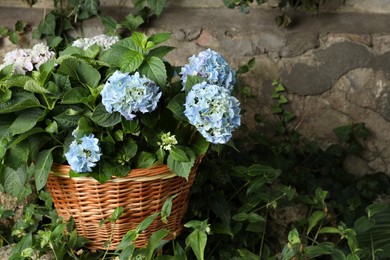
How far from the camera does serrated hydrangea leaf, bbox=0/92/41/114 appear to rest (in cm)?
174

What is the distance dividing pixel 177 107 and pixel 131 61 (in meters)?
0.20

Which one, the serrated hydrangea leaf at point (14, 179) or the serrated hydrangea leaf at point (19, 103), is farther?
the serrated hydrangea leaf at point (14, 179)

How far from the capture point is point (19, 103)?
174cm

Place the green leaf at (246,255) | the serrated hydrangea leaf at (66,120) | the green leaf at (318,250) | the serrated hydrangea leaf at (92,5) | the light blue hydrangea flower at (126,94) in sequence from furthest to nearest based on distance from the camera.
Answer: the serrated hydrangea leaf at (92,5) → the green leaf at (246,255) → the green leaf at (318,250) → the serrated hydrangea leaf at (66,120) → the light blue hydrangea flower at (126,94)

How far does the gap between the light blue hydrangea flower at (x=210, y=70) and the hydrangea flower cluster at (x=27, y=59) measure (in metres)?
0.53

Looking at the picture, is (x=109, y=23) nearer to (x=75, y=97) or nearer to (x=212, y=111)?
(x=75, y=97)

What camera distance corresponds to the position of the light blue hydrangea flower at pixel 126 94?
1675mm

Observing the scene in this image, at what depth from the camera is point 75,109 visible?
1821 mm

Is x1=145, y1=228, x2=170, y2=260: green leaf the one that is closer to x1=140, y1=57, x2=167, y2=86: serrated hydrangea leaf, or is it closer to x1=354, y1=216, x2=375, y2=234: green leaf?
x1=140, y1=57, x2=167, y2=86: serrated hydrangea leaf

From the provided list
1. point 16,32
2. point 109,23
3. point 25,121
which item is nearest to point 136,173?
point 25,121

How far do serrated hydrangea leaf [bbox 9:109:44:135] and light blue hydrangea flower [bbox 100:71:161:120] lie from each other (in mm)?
236

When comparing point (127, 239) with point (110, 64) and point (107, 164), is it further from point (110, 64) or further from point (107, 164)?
point (110, 64)

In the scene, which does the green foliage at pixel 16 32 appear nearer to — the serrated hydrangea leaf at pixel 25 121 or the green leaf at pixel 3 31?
the green leaf at pixel 3 31

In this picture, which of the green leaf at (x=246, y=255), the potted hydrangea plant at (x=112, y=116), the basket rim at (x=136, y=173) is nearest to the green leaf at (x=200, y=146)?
the potted hydrangea plant at (x=112, y=116)
